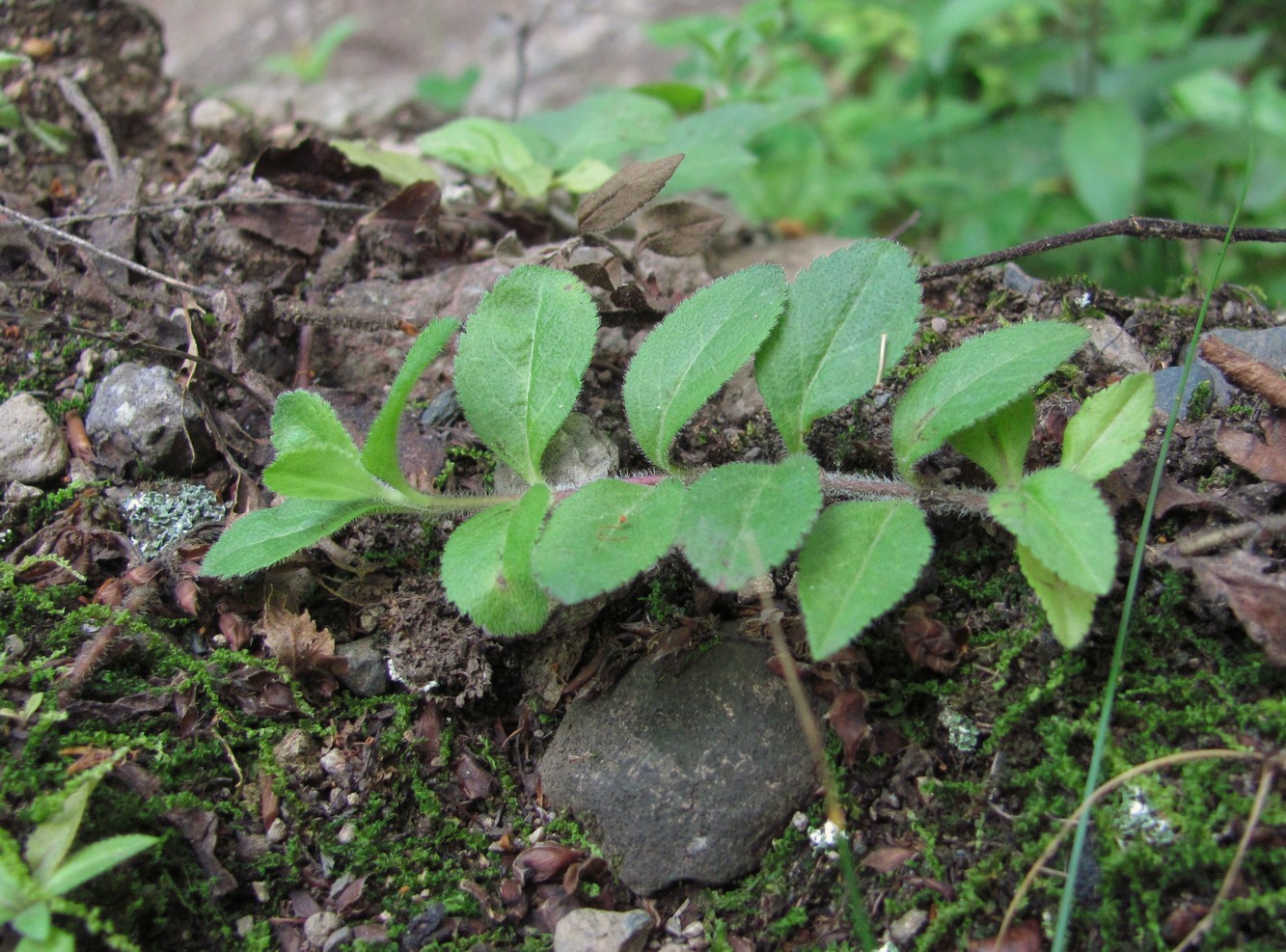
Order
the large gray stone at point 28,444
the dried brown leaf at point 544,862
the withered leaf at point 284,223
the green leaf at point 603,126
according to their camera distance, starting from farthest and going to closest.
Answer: the green leaf at point 603,126, the withered leaf at point 284,223, the large gray stone at point 28,444, the dried brown leaf at point 544,862

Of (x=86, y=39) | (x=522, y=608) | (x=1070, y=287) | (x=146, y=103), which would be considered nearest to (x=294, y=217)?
(x=146, y=103)

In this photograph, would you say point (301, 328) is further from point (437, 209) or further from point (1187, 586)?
point (1187, 586)

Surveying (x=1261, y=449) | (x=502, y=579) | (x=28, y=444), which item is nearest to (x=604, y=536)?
(x=502, y=579)

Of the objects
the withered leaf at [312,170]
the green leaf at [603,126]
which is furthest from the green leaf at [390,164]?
the green leaf at [603,126]

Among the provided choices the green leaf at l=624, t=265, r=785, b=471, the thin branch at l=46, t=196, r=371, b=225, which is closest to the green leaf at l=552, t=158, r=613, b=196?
the thin branch at l=46, t=196, r=371, b=225

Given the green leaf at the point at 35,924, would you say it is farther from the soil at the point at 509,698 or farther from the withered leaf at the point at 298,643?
the withered leaf at the point at 298,643

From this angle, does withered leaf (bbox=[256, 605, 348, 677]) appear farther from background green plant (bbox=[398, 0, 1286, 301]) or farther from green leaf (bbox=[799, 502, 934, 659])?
background green plant (bbox=[398, 0, 1286, 301])

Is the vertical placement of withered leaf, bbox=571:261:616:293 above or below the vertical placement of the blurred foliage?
above
